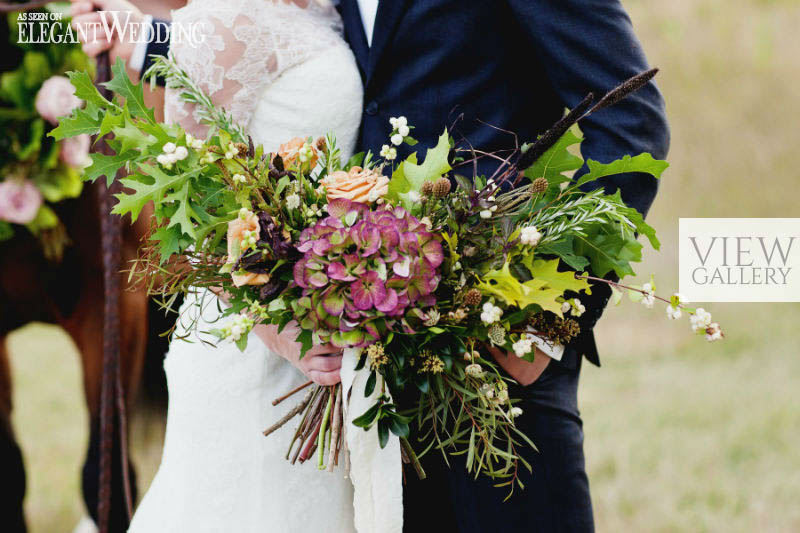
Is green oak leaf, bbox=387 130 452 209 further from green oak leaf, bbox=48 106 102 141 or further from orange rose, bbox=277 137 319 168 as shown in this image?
green oak leaf, bbox=48 106 102 141

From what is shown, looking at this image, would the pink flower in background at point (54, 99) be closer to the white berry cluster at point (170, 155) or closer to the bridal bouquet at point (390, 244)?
the bridal bouquet at point (390, 244)

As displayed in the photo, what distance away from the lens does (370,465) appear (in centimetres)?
115

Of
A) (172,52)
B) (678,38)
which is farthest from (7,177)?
(678,38)

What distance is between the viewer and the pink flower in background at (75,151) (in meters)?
2.09

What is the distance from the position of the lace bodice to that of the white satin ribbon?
1.76 feet

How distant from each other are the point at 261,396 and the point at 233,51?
68cm

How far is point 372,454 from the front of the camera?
1.15 m

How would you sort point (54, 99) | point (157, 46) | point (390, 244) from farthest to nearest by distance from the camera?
1. point (54, 99)
2. point (157, 46)
3. point (390, 244)

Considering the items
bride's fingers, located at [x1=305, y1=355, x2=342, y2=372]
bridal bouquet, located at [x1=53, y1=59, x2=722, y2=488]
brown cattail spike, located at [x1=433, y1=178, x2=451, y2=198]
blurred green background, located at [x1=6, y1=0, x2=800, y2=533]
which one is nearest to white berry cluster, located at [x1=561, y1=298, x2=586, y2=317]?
bridal bouquet, located at [x1=53, y1=59, x2=722, y2=488]

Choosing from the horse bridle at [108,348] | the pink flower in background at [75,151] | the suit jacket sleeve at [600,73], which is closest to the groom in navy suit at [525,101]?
the suit jacket sleeve at [600,73]

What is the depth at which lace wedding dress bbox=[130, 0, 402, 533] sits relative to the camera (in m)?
1.33

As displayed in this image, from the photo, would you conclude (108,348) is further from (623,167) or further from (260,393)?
(623,167)

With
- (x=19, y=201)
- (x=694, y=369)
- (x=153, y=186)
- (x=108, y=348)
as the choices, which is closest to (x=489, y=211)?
(x=153, y=186)

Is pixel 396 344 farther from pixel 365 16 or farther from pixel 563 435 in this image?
pixel 365 16
